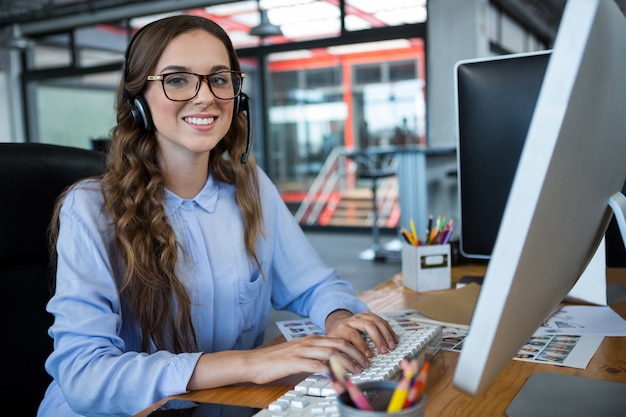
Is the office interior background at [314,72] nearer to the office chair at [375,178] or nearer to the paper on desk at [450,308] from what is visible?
the office chair at [375,178]

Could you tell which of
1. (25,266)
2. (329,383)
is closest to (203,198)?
(25,266)

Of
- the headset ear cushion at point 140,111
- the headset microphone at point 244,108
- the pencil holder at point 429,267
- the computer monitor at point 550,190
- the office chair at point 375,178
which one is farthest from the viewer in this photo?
the office chair at point 375,178

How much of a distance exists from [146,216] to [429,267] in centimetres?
67

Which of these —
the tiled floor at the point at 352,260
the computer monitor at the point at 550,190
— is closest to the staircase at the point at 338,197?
the tiled floor at the point at 352,260

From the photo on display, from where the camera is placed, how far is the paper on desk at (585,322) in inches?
40.8

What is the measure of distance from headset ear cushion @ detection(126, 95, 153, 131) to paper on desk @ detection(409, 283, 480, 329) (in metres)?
0.65

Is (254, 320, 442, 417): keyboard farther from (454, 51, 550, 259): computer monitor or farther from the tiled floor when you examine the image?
the tiled floor

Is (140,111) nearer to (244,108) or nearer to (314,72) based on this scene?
(244,108)

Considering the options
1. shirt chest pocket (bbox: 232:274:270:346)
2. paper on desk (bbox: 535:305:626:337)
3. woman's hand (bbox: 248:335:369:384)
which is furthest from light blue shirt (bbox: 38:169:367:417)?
paper on desk (bbox: 535:305:626:337)

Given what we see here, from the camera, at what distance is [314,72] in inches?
304

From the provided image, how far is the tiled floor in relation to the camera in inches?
184

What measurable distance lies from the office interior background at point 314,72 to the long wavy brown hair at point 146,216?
4697mm

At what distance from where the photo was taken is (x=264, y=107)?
7703 mm

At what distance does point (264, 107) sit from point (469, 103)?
22.0 ft
